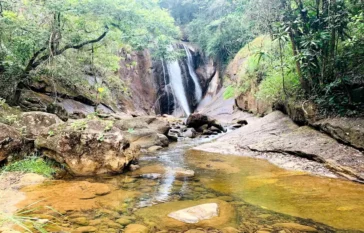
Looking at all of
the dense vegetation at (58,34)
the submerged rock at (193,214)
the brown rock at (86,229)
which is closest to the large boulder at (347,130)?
the submerged rock at (193,214)

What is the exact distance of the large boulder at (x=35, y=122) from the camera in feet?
22.0

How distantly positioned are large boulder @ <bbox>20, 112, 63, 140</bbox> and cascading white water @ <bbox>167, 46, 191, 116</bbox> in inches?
703

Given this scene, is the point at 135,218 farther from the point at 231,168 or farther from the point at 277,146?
the point at 277,146

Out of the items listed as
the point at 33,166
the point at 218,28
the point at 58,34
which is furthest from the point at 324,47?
the point at 218,28

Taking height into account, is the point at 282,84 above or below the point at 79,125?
above

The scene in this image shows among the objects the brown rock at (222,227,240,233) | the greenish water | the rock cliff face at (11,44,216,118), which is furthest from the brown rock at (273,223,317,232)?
the rock cliff face at (11,44,216,118)

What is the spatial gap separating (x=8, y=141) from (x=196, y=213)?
14.1 feet

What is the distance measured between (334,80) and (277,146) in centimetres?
218

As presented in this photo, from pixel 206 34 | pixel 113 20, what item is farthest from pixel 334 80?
pixel 206 34

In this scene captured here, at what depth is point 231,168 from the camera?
665cm

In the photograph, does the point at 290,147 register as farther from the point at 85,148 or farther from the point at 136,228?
the point at 136,228

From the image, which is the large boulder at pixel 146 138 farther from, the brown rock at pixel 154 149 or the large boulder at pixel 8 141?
the large boulder at pixel 8 141

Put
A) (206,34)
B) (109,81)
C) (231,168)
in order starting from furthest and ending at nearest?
(206,34) → (109,81) → (231,168)

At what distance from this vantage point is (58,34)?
8.99 m
